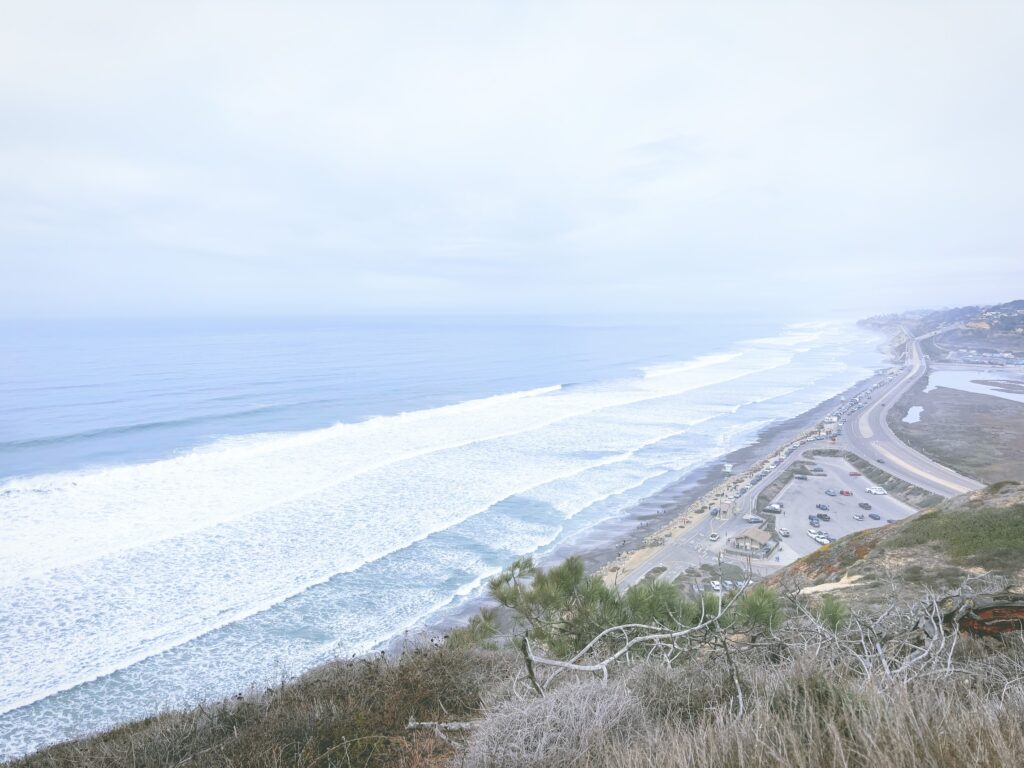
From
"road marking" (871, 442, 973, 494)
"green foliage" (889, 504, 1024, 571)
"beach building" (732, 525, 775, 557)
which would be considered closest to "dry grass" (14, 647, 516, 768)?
"green foliage" (889, 504, 1024, 571)

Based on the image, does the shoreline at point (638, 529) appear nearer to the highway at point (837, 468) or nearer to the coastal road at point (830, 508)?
the highway at point (837, 468)

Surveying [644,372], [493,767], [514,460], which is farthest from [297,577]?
[644,372]

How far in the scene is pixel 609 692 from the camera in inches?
140

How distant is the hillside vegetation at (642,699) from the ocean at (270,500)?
9.22ft

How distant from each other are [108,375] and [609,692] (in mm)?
64337

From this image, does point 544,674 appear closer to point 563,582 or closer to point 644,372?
point 563,582

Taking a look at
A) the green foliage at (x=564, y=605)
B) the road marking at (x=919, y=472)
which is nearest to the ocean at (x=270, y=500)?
the green foliage at (x=564, y=605)

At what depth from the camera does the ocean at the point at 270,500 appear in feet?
45.9

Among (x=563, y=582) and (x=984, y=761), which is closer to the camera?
(x=984, y=761)

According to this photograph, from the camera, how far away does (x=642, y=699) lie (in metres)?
3.63

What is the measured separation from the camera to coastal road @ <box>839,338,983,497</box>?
91.9 feet

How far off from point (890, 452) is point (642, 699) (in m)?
37.6

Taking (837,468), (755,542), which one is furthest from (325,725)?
(837,468)

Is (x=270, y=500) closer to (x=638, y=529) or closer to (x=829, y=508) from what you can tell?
(x=638, y=529)
